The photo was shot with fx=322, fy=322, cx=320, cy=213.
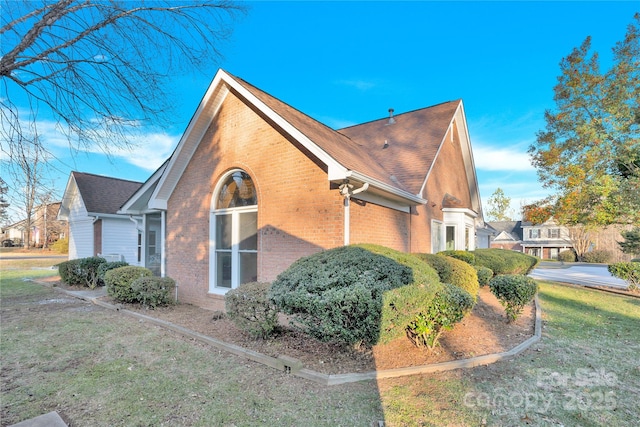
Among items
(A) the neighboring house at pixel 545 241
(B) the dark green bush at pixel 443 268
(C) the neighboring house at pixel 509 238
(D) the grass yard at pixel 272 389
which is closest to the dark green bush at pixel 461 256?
(B) the dark green bush at pixel 443 268

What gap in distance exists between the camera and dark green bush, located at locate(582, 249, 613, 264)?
3688 centimetres

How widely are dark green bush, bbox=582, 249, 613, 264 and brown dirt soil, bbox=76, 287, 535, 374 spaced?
131 ft

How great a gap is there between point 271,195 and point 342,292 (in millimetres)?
3814

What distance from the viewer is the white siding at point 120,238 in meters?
18.2

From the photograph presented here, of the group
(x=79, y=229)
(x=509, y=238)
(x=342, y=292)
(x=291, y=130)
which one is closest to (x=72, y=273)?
(x=79, y=229)

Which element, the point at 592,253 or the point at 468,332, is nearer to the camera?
the point at 468,332

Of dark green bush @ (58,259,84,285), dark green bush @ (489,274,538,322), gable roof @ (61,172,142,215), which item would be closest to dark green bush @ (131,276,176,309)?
dark green bush @ (58,259,84,285)

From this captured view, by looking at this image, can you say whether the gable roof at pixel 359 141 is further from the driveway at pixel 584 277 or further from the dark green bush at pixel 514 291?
the driveway at pixel 584 277

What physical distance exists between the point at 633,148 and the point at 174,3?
17429 mm

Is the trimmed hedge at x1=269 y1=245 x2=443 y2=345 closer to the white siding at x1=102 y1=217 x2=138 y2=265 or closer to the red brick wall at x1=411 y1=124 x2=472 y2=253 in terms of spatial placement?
the red brick wall at x1=411 y1=124 x2=472 y2=253

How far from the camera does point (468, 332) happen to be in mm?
6176

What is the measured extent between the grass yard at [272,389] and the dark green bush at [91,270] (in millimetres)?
6754

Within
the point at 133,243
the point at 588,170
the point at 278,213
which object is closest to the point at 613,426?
the point at 278,213

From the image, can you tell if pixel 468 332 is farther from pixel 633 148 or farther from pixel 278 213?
pixel 633 148
